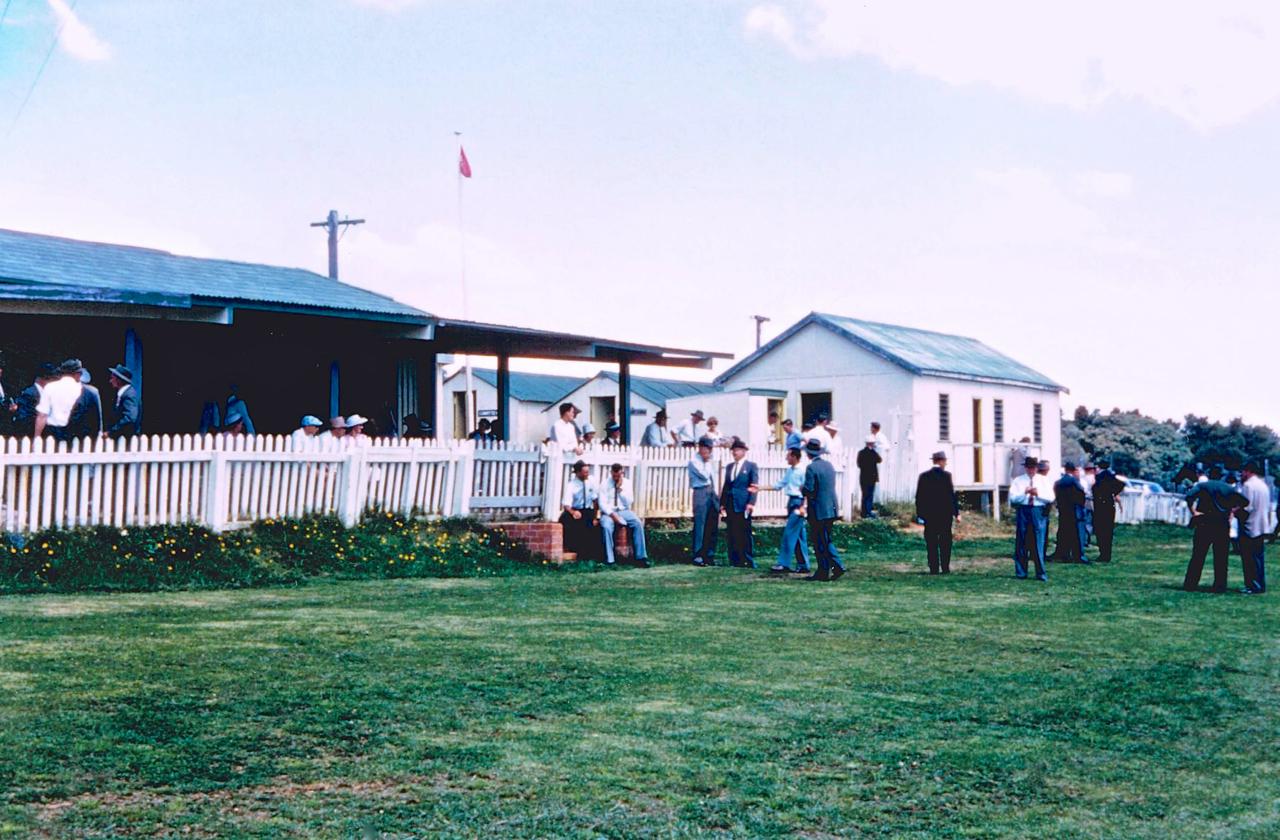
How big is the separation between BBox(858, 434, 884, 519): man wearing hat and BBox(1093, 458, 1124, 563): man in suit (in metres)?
4.51

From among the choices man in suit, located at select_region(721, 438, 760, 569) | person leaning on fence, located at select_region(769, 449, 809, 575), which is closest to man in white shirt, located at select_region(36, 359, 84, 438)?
man in suit, located at select_region(721, 438, 760, 569)

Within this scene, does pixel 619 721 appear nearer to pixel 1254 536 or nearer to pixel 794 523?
pixel 794 523

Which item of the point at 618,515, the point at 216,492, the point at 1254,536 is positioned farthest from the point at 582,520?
the point at 1254,536

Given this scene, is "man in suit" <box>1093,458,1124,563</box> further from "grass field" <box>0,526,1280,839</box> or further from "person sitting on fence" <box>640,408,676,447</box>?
"grass field" <box>0,526,1280,839</box>

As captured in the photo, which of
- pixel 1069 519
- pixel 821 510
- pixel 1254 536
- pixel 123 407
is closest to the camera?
pixel 123 407

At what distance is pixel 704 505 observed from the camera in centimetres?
1783

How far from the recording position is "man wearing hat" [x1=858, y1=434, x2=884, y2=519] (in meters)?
25.6

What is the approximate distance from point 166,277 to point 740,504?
8886 millimetres

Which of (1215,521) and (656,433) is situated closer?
(1215,521)

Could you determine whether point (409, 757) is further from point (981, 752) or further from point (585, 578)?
point (585, 578)

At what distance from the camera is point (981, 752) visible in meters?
6.04

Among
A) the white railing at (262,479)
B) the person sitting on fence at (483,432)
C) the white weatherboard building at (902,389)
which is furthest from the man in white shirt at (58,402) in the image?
the white weatherboard building at (902,389)

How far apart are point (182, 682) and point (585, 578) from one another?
8.09 metres

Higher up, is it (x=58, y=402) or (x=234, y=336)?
(x=234, y=336)
